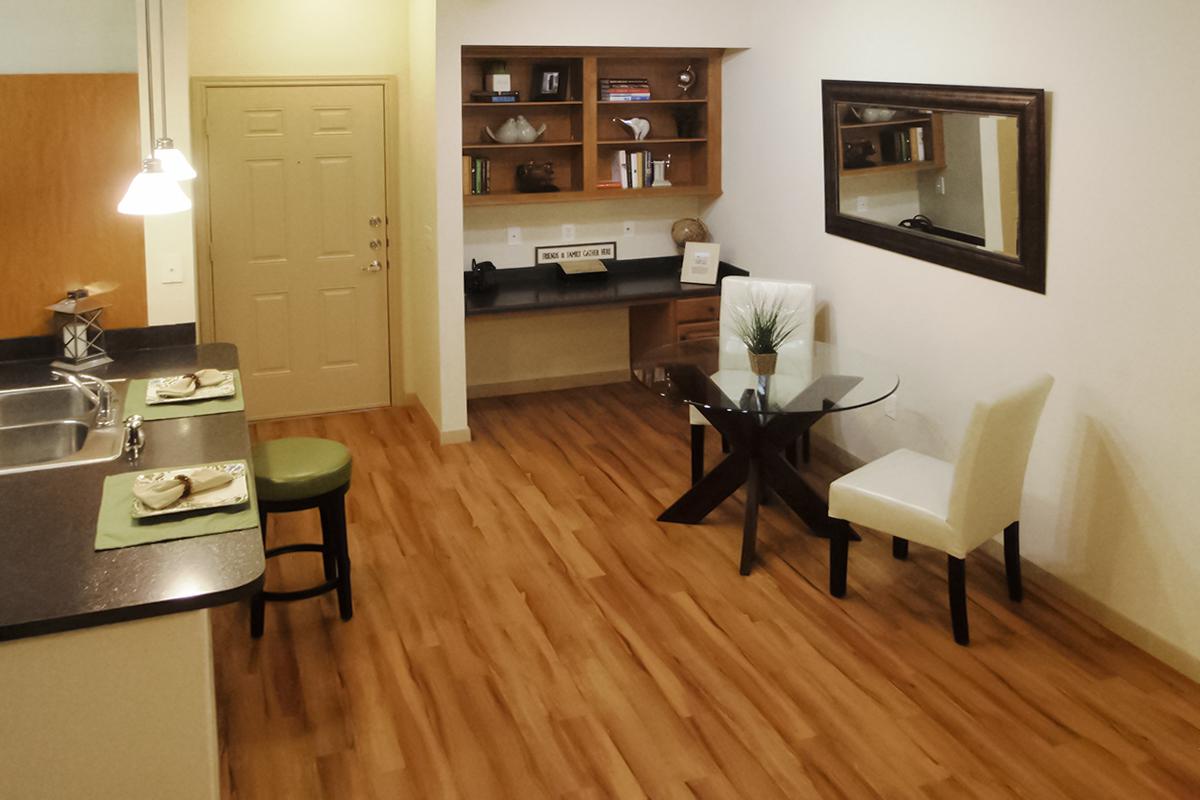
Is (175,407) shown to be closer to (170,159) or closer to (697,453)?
(170,159)

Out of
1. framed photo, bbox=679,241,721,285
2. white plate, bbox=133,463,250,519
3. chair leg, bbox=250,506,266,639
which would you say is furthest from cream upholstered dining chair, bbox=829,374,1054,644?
framed photo, bbox=679,241,721,285

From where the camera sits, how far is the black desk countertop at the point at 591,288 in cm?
640

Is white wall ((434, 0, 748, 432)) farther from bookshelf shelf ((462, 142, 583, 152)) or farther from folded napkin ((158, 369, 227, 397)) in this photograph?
folded napkin ((158, 369, 227, 397))

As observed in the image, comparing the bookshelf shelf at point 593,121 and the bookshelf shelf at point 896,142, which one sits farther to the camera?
the bookshelf shelf at point 593,121

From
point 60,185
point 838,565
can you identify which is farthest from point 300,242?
point 838,565

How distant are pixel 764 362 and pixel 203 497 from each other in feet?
7.91

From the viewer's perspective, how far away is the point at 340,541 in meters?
4.35

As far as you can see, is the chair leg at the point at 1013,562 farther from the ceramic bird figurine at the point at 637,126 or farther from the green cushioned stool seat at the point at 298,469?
the ceramic bird figurine at the point at 637,126

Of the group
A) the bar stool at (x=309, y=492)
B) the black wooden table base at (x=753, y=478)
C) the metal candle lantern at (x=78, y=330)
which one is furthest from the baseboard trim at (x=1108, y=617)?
the metal candle lantern at (x=78, y=330)

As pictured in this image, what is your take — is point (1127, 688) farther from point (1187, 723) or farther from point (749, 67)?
point (749, 67)

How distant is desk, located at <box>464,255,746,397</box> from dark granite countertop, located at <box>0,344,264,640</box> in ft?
A: 10.3

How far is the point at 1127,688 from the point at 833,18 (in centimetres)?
333

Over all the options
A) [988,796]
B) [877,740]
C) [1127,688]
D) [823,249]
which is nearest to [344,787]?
[877,740]

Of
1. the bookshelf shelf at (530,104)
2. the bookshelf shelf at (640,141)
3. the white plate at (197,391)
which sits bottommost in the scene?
the white plate at (197,391)
